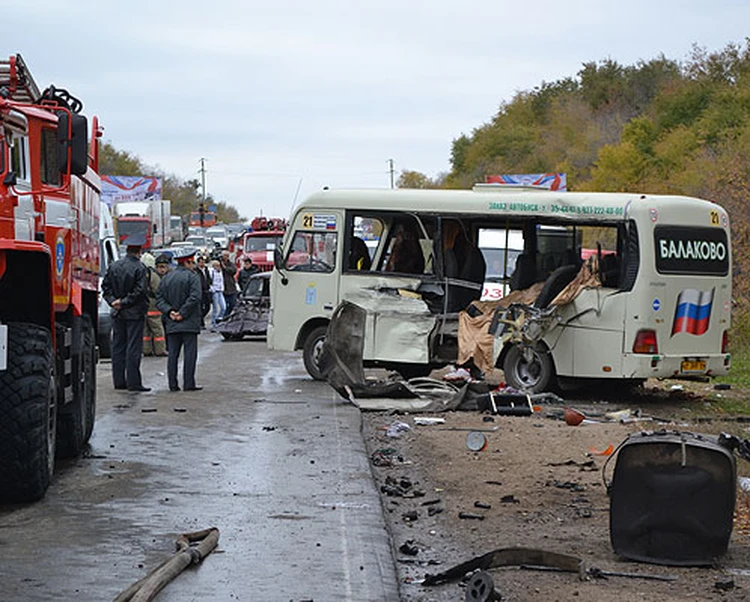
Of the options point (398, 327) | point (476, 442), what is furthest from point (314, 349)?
point (476, 442)

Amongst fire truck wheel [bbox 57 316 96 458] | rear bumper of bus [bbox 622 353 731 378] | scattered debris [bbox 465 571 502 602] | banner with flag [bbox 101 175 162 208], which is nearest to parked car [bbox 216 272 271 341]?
rear bumper of bus [bbox 622 353 731 378]

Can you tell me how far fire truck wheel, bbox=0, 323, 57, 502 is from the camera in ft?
32.4

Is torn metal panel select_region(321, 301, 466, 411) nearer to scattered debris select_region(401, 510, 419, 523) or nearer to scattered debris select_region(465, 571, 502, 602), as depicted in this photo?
scattered debris select_region(401, 510, 419, 523)

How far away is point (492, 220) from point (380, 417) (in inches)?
167

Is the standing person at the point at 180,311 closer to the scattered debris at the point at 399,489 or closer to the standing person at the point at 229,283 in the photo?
the scattered debris at the point at 399,489

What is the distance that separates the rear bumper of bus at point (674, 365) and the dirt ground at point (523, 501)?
47 centimetres

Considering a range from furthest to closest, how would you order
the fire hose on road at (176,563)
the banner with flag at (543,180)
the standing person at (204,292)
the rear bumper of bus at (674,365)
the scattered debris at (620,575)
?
the banner with flag at (543,180) → the standing person at (204,292) → the rear bumper of bus at (674,365) → the scattered debris at (620,575) → the fire hose on road at (176,563)

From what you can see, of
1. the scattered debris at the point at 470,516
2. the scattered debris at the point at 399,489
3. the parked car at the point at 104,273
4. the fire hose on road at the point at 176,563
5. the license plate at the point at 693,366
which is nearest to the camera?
the fire hose on road at the point at 176,563

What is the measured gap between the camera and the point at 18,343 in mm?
10125

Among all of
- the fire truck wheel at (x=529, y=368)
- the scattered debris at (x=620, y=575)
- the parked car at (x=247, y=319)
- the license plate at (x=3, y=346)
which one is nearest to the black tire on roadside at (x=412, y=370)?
the fire truck wheel at (x=529, y=368)

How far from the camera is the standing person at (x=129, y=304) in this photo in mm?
18672

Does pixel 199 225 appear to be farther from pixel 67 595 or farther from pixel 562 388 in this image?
pixel 67 595

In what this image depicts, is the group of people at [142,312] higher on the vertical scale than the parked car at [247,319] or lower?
higher

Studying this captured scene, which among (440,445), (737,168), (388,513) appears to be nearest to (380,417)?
(440,445)
